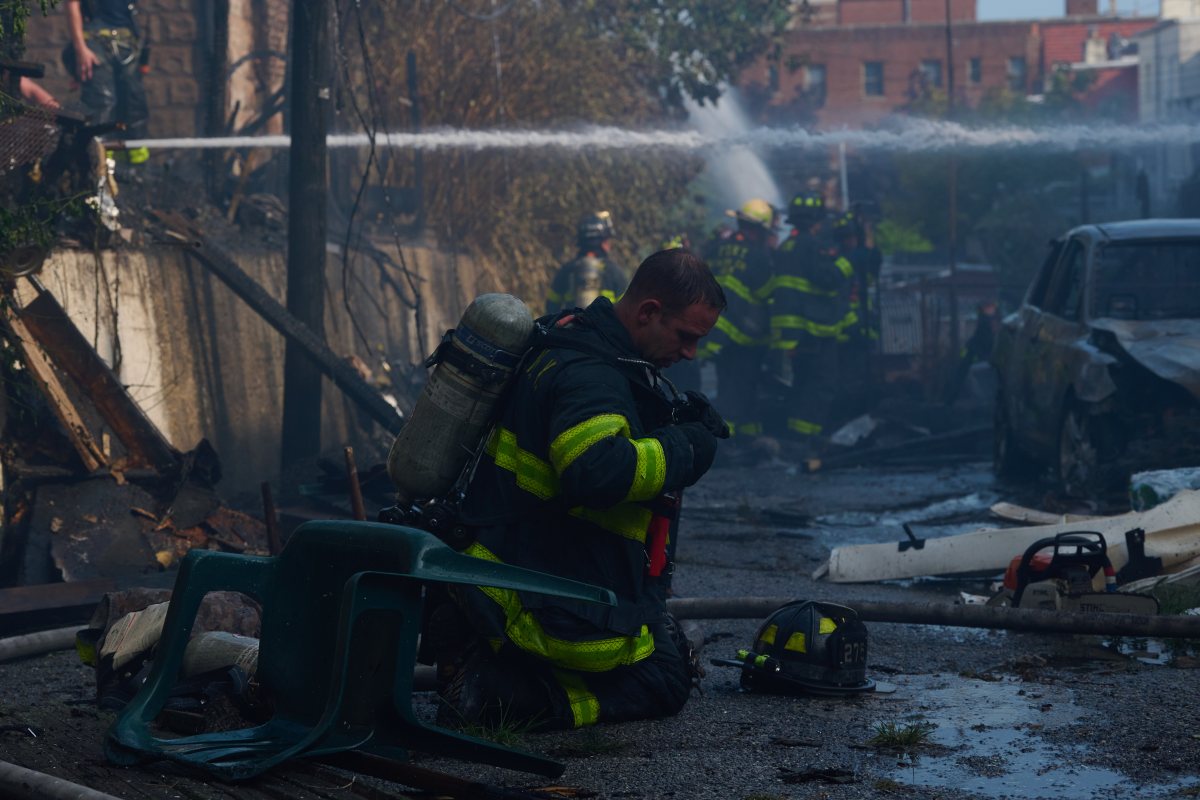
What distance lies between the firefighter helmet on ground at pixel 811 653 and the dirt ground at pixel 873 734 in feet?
0.22

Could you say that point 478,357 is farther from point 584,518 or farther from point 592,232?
point 592,232

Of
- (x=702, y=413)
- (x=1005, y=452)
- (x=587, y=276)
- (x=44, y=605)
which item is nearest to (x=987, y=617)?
(x=702, y=413)

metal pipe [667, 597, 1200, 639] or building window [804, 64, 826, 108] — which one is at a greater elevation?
building window [804, 64, 826, 108]

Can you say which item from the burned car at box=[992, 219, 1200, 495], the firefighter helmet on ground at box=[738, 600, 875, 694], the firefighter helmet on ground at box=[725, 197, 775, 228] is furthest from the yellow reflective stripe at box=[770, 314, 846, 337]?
the firefighter helmet on ground at box=[738, 600, 875, 694]

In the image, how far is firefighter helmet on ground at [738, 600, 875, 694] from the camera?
4734mm

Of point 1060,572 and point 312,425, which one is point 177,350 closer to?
point 312,425

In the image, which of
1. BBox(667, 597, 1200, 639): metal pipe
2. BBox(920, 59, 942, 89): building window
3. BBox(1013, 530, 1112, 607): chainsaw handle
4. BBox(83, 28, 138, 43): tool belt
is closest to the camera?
BBox(667, 597, 1200, 639): metal pipe

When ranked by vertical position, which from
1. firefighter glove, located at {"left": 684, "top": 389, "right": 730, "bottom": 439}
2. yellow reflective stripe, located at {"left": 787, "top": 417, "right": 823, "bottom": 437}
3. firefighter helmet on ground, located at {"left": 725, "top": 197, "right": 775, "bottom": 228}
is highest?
firefighter glove, located at {"left": 684, "top": 389, "right": 730, "bottom": 439}

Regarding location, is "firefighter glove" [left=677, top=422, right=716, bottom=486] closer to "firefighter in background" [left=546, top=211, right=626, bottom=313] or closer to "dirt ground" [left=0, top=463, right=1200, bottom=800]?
"dirt ground" [left=0, top=463, right=1200, bottom=800]

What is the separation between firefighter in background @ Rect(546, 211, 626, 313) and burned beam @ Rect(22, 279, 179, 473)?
592 centimetres

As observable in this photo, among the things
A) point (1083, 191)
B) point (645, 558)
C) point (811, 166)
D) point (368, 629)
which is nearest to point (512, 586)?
point (368, 629)

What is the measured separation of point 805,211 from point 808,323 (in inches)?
55.0

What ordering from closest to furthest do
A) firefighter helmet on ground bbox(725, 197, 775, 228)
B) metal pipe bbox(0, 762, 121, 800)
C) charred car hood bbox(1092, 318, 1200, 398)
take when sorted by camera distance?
→ 1. metal pipe bbox(0, 762, 121, 800)
2. charred car hood bbox(1092, 318, 1200, 398)
3. firefighter helmet on ground bbox(725, 197, 775, 228)

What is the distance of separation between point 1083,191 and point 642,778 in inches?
612
